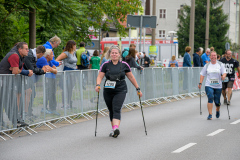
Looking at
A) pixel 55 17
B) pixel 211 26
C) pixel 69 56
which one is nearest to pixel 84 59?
pixel 55 17

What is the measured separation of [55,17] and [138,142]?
7.45 m

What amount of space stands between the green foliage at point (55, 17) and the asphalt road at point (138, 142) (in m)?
3.73

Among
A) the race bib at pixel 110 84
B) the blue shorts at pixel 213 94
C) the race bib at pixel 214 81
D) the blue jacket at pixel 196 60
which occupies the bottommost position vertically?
the blue shorts at pixel 213 94

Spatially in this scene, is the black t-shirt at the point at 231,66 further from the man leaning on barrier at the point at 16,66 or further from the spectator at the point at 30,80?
the man leaning on barrier at the point at 16,66

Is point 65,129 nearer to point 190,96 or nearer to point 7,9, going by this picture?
point 7,9

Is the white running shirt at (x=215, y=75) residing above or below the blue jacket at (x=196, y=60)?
below

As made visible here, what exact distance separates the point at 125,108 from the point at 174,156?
28.3 ft

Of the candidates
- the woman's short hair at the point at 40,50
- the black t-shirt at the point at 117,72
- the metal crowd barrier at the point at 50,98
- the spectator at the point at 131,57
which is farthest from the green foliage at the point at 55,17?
the black t-shirt at the point at 117,72

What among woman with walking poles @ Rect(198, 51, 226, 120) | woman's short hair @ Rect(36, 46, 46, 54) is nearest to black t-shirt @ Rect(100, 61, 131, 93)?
woman's short hair @ Rect(36, 46, 46, 54)

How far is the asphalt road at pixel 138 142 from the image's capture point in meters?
8.41

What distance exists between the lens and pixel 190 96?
22.7 metres

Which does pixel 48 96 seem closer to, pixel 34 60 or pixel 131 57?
pixel 34 60

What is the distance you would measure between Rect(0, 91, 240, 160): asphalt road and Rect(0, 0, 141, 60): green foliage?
12.2 feet

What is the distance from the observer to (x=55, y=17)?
1620cm
